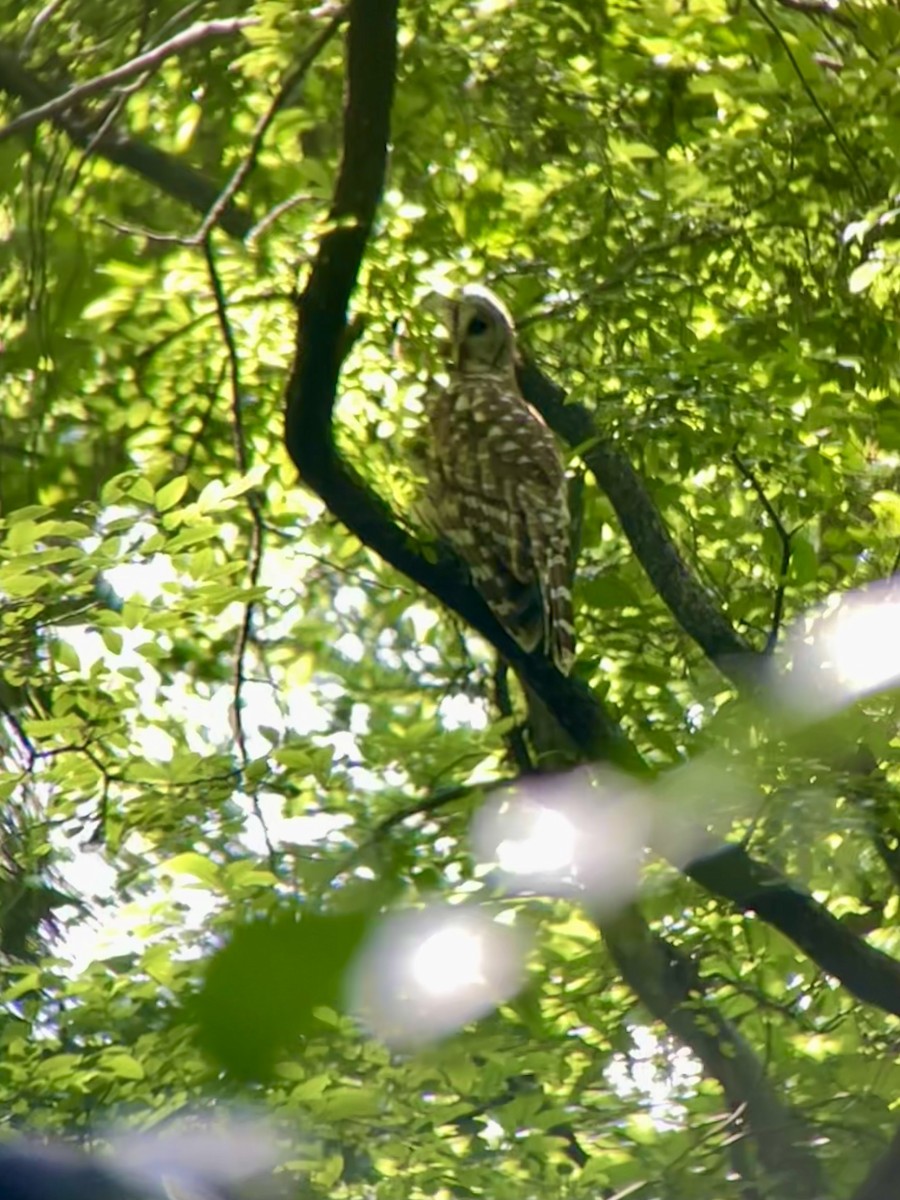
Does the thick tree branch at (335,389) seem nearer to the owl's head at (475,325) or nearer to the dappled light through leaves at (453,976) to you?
the owl's head at (475,325)

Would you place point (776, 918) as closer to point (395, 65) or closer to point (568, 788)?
point (568, 788)

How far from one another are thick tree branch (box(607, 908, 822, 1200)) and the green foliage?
15mm

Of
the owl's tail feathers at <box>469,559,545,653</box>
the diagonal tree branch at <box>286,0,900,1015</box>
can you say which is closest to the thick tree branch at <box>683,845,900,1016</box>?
the diagonal tree branch at <box>286,0,900,1015</box>

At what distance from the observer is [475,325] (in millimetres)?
1383

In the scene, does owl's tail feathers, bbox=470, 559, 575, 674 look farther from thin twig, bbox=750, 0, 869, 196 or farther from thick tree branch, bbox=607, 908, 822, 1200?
thin twig, bbox=750, 0, 869, 196

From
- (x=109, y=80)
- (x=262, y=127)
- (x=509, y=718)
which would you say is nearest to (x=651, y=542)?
(x=509, y=718)

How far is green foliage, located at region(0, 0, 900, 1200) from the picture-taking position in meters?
1.05

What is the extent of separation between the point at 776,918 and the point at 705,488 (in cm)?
43

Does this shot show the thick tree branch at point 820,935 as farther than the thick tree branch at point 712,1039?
Yes

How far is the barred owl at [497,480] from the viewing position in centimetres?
129

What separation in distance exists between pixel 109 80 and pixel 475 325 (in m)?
0.42

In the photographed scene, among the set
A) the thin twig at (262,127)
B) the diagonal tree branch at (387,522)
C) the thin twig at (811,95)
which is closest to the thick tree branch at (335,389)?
the diagonal tree branch at (387,522)

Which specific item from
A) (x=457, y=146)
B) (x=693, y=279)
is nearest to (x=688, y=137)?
(x=693, y=279)

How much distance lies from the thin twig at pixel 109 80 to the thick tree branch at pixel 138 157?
0.02 m
